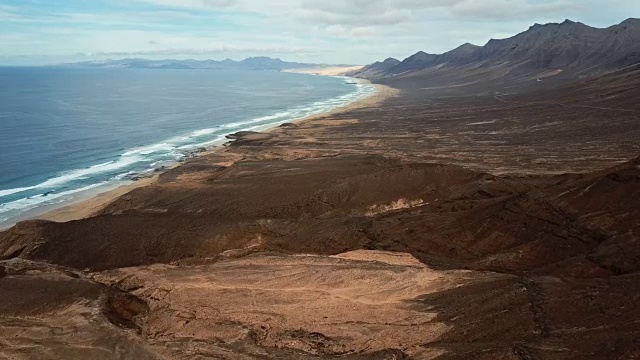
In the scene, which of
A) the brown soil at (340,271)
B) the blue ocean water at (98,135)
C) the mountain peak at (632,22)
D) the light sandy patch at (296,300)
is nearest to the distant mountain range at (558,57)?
the mountain peak at (632,22)

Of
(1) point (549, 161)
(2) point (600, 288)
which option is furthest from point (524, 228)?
(1) point (549, 161)

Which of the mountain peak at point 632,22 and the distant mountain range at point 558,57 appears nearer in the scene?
the distant mountain range at point 558,57

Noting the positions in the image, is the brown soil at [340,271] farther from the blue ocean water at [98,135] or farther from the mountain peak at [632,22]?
the mountain peak at [632,22]

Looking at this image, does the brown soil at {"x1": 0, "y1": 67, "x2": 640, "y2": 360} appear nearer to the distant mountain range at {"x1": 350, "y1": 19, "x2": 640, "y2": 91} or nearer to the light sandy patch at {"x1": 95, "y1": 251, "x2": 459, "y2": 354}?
the light sandy patch at {"x1": 95, "y1": 251, "x2": 459, "y2": 354}

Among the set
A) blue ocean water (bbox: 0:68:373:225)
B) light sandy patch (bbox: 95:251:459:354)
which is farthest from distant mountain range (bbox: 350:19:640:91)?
light sandy patch (bbox: 95:251:459:354)

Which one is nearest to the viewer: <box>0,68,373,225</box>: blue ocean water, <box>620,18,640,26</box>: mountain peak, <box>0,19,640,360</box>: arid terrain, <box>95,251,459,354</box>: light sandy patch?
<box>0,19,640,360</box>: arid terrain

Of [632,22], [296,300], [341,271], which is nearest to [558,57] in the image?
[632,22]

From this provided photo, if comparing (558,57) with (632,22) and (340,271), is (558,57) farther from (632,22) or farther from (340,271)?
(340,271)

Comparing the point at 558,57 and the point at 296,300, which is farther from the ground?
the point at 558,57

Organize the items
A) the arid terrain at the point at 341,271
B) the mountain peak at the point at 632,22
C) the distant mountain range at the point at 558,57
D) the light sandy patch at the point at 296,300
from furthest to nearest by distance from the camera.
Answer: the mountain peak at the point at 632,22, the distant mountain range at the point at 558,57, the light sandy patch at the point at 296,300, the arid terrain at the point at 341,271
